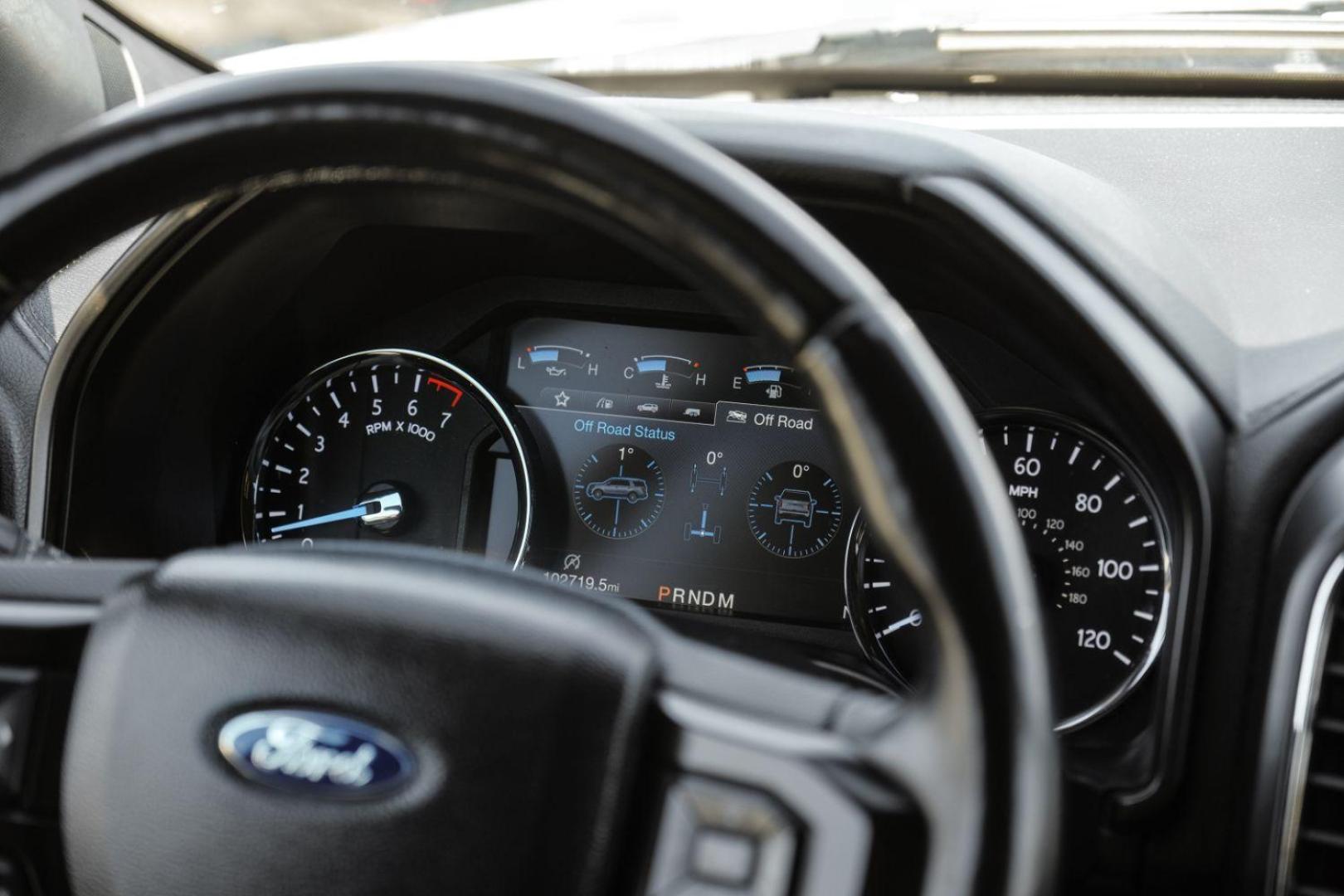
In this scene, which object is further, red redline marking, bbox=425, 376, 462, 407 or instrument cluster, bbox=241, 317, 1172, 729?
red redline marking, bbox=425, 376, 462, 407

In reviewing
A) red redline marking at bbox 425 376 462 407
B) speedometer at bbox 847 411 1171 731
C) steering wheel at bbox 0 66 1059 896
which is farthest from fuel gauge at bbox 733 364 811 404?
steering wheel at bbox 0 66 1059 896

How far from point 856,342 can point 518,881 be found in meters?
A: 0.42

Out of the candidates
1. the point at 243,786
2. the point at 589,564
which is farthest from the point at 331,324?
the point at 243,786

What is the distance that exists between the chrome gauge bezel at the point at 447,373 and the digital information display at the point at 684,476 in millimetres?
38

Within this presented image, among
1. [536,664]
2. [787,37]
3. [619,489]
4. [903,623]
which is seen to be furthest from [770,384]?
[536,664]

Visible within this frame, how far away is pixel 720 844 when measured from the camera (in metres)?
0.85

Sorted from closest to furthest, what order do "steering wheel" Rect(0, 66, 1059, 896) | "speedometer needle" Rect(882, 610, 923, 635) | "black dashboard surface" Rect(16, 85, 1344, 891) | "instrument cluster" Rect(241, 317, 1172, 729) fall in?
1. "steering wheel" Rect(0, 66, 1059, 896)
2. "black dashboard surface" Rect(16, 85, 1344, 891)
3. "speedometer needle" Rect(882, 610, 923, 635)
4. "instrument cluster" Rect(241, 317, 1172, 729)

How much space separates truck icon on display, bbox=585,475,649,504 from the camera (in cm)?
200

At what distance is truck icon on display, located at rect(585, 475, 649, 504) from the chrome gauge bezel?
10 centimetres

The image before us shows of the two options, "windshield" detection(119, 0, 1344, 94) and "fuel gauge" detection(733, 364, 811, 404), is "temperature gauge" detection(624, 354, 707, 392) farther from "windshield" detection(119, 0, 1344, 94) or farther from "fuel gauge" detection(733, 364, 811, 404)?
"windshield" detection(119, 0, 1344, 94)

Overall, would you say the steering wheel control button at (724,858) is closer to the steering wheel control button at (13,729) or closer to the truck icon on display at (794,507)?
the steering wheel control button at (13,729)

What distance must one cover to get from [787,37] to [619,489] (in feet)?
2.40

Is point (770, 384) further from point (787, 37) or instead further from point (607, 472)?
point (787, 37)

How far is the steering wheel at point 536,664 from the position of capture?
0.73m
